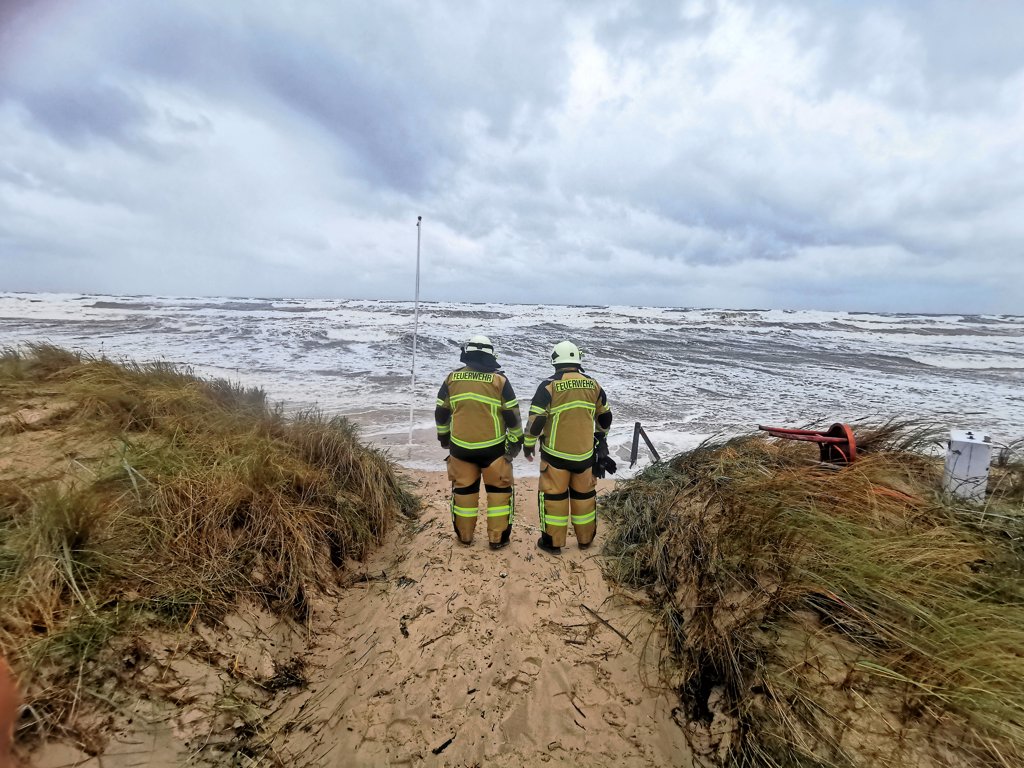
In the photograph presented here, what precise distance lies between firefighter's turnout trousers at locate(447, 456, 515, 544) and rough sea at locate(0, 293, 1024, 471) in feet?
9.17

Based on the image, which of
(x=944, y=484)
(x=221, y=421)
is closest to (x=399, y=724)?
(x=221, y=421)

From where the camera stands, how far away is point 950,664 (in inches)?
71.9

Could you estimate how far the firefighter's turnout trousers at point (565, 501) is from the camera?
13.6 ft

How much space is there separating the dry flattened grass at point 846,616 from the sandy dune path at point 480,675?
0.33m

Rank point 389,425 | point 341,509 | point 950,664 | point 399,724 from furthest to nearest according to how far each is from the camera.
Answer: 1. point 389,425
2. point 341,509
3. point 399,724
4. point 950,664

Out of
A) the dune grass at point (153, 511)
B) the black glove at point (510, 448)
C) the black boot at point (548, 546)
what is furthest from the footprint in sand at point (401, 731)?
the black glove at point (510, 448)

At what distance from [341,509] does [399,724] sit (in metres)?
1.90

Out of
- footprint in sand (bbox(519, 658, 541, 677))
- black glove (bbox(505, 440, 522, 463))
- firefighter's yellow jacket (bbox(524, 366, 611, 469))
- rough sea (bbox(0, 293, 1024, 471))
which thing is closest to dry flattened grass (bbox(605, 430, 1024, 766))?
footprint in sand (bbox(519, 658, 541, 677))

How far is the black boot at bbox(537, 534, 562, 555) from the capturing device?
167 inches

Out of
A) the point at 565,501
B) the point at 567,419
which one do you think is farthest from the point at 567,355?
the point at 565,501

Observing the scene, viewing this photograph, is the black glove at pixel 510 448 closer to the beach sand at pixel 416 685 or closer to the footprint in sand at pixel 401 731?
the beach sand at pixel 416 685

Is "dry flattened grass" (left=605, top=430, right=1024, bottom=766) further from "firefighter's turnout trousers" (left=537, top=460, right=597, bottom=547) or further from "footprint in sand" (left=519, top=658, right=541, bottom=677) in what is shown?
"footprint in sand" (left=519, top=658, right=541, bottom=677)

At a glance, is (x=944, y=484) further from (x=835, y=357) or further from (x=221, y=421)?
(x=835, y=357)

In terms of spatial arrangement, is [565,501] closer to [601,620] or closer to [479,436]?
[479,436]
